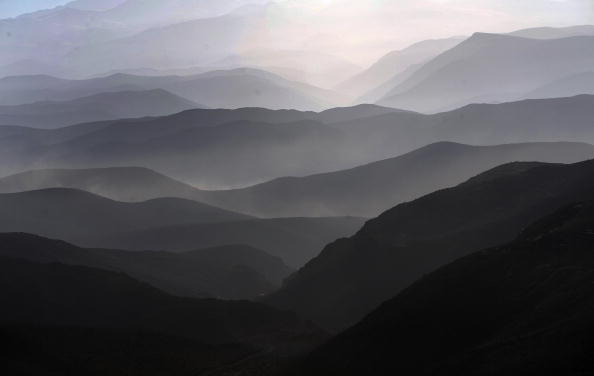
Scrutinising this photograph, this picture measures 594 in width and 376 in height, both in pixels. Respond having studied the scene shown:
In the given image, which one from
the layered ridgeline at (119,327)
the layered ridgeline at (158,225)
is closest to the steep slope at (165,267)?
the layered ridgeline at (119,327)

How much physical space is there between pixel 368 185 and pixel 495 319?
8436 centimetres

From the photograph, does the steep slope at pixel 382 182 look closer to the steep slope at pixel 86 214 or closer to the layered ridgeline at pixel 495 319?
the steep slope at pixel 86 214

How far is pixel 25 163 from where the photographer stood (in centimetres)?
16750

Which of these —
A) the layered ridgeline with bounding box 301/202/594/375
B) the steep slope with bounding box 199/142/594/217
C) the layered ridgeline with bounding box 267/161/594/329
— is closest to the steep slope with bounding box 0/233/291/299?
the layered ridgeline with bounding box 267/161/594/329

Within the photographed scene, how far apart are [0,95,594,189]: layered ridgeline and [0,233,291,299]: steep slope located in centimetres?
6984

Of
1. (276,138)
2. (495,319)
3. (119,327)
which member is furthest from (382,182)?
(495,319)

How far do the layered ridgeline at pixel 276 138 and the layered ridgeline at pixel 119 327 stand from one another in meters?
90.0

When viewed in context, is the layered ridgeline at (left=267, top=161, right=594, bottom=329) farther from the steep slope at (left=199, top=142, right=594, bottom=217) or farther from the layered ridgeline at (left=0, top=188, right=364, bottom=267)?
the steep slope at (left=199, top=142, right=594, bottom=217)

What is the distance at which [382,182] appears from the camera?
362 feet

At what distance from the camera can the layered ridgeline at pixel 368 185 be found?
103m

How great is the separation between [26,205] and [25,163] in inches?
2734

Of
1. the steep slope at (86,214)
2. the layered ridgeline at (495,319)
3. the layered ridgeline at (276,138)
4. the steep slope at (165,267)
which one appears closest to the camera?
the layered ridgeline at (495,319)

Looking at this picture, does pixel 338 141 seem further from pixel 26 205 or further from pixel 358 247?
pixel 358 247

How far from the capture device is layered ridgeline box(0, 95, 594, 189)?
136 metres
